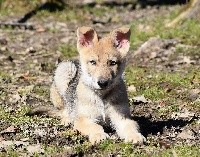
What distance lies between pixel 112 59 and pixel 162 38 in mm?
8034

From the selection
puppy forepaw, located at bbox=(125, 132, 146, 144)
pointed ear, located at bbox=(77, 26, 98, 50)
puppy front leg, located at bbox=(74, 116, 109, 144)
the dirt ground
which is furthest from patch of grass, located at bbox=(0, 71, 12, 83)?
puppy forepaw, located at bbox=(125, 132, 146, 144)

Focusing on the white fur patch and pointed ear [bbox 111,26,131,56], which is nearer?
pointed ear [bbox 111,26,131,56]

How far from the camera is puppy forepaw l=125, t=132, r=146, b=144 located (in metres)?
7.07

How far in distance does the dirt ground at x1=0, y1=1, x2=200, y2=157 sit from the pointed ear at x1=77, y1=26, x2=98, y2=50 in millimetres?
1045

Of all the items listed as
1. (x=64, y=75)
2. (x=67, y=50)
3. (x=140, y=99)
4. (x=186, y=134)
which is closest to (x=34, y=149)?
(x=186, y=134)

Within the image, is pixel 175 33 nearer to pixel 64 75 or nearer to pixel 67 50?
pixel 67 50

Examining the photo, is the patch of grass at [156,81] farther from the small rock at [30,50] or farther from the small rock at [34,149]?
the small rock at [30,50]

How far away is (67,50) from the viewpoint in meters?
15.8

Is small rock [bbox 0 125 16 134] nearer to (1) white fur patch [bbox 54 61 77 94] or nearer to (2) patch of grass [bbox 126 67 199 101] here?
(1) white fur patch [bbox 54 61 77 94]

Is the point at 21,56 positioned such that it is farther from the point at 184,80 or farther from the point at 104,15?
the point at 104,15

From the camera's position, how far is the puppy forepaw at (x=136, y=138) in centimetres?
707

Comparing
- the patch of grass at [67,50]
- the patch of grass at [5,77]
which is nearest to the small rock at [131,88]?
the patch of grass at [5,77]

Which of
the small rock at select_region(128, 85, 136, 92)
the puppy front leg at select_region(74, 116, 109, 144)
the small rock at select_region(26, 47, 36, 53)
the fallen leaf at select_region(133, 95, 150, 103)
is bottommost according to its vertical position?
the puppy front leg at select_region(74, 116, 109, 144)

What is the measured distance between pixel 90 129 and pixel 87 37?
1.09 m
